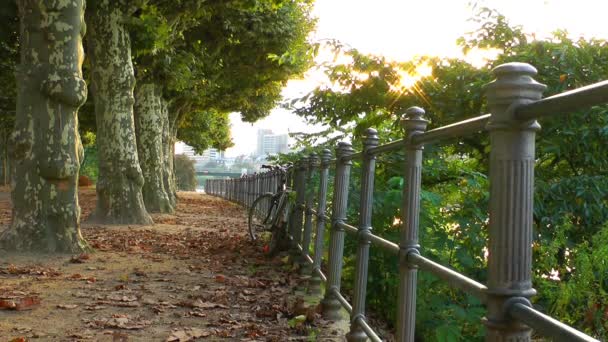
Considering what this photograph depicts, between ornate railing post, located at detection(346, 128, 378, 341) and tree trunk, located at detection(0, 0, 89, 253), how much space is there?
5.13 metres

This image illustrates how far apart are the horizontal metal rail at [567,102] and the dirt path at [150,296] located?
3149 mm

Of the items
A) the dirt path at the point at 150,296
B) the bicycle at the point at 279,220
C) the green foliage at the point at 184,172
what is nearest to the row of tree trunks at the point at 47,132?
the dirt path at the point at 150,296

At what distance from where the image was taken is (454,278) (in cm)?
214

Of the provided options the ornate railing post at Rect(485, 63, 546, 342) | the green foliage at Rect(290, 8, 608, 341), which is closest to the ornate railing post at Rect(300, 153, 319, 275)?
the green foliage at Rect(290, 8, 608, 341)

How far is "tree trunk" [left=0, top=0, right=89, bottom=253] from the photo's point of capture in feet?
26.3

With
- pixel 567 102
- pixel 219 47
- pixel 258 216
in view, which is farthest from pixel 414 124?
pixel 219 47

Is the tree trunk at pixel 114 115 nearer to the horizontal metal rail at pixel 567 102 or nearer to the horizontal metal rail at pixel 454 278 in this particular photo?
the horizontal metal rail at pixel 454 278

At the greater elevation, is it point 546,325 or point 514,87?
point 514,87

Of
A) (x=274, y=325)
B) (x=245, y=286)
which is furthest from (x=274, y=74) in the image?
(x=274, y=325)

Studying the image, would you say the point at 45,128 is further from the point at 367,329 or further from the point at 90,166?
the point at 90,166

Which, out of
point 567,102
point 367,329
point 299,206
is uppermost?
point 567,102

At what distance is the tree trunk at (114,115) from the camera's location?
13.0m

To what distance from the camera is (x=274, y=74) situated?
26625 millimetres

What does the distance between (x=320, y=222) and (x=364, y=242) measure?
76.2 inches
